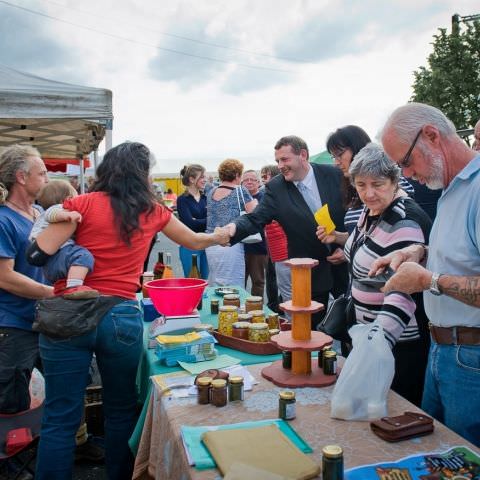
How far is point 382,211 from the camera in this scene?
1.91 metres

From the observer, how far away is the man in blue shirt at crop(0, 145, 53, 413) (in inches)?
95.0

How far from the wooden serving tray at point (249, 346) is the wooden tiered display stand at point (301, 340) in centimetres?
32

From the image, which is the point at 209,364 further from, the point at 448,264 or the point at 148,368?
the point at 448,264

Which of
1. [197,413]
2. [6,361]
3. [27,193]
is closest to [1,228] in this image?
[27,193]

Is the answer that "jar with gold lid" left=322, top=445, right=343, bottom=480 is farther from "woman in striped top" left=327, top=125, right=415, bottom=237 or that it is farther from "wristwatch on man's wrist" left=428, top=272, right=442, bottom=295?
"woman in striped top" left=327, top=125, right=415, bottom=237

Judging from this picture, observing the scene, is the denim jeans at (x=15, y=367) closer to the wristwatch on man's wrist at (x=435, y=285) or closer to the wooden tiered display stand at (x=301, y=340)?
the wooden tiered display stand at (x=301, y=340)

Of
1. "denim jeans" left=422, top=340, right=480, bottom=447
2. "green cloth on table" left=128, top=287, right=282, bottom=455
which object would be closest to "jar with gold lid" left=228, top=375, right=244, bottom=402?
"green cloth on table" left=128, top=287, right=282, bottom=455

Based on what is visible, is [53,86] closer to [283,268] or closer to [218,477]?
[283,268]

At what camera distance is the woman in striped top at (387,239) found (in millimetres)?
1839

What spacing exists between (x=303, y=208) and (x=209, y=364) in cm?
146

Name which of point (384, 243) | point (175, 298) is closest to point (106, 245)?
point (175, 298)

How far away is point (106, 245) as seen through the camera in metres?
2.03

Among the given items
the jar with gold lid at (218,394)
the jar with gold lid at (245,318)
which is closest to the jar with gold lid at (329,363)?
the jar with gold lid at (218,394)

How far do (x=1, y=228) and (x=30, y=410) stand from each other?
1.03 meters
